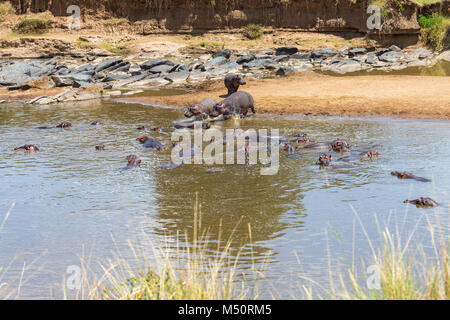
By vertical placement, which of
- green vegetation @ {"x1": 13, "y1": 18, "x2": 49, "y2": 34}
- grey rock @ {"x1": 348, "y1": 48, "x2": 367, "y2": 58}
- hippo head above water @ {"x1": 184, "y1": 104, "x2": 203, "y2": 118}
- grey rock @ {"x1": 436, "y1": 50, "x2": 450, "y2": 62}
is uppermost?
green vegetation @ {"x1": 13, "y1": 18, "x2": 49, "y2": 34}

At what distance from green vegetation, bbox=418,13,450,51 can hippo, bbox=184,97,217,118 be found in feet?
55.8

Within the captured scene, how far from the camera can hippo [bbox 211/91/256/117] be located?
14.1 m

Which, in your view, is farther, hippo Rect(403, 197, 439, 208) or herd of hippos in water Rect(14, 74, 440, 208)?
herd of hippos in water Rect(14, 74, 440, 208)

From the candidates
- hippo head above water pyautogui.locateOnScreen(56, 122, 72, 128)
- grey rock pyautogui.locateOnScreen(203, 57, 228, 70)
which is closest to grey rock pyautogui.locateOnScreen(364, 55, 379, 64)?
grey rock pyautogui.locateOnScreen(203, 57, 228, 70)

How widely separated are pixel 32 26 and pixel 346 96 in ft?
82.1

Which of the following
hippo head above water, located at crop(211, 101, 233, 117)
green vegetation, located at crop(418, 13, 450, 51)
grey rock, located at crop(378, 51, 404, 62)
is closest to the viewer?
hippo head above water, located at crop(211, 101, 233, 117)

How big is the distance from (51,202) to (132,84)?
14133 mm

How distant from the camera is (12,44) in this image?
109ft

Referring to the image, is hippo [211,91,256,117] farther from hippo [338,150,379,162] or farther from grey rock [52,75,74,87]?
grey rock [52,75,74,87]

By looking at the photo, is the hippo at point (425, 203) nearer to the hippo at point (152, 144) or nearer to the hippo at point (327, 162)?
the hippo at point (327, 162)

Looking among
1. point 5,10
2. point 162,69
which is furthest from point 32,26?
point 162,69

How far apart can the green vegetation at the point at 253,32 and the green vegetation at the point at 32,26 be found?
12430 mm

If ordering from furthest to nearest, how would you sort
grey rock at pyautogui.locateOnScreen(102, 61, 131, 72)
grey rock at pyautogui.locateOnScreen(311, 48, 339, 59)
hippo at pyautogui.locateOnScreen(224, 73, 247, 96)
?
grey rock at pyautogui.locateOnScreen(311, 48, 339, 59) < grey rock at pyautogui.locateOnScreen(102, 61, 131, 72) < hippo at pyautogui.locateOnScreen(224, 73, 247, 96)
